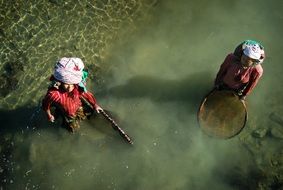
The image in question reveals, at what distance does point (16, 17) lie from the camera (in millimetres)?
7770

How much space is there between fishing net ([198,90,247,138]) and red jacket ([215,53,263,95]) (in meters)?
0.25

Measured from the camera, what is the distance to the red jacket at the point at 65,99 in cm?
510

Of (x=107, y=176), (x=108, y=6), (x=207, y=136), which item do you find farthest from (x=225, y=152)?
(x=108, y=6)

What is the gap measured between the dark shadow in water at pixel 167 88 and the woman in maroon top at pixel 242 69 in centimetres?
115

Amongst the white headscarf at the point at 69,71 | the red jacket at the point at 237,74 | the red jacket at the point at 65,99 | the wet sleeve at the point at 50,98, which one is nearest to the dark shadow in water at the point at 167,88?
the red jacket at the point at 237,74

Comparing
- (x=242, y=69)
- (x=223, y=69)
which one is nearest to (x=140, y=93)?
(x=223, y=69)

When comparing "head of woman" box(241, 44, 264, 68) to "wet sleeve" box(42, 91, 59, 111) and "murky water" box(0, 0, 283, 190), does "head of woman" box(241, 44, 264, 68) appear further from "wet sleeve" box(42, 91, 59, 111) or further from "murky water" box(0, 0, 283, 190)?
"wet sleeve" box(42, 91, 59, 111)

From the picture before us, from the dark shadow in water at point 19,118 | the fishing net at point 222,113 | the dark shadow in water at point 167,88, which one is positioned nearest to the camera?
the fishing net at point 222,113

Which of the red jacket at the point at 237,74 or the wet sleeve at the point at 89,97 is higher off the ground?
the red jacket at the point at 237,74

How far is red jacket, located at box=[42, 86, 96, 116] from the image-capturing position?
201 inches

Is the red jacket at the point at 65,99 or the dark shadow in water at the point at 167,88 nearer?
the red jacket at the point at 65,99

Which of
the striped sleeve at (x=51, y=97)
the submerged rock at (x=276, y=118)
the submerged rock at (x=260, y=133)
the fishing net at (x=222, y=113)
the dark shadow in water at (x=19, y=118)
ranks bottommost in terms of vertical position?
the dark shadow in water at (x=19, y=118)

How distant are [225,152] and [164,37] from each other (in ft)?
8.22

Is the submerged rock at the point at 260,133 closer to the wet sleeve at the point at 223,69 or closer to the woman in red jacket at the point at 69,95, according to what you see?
the wet sleeve at the point at 223,69
